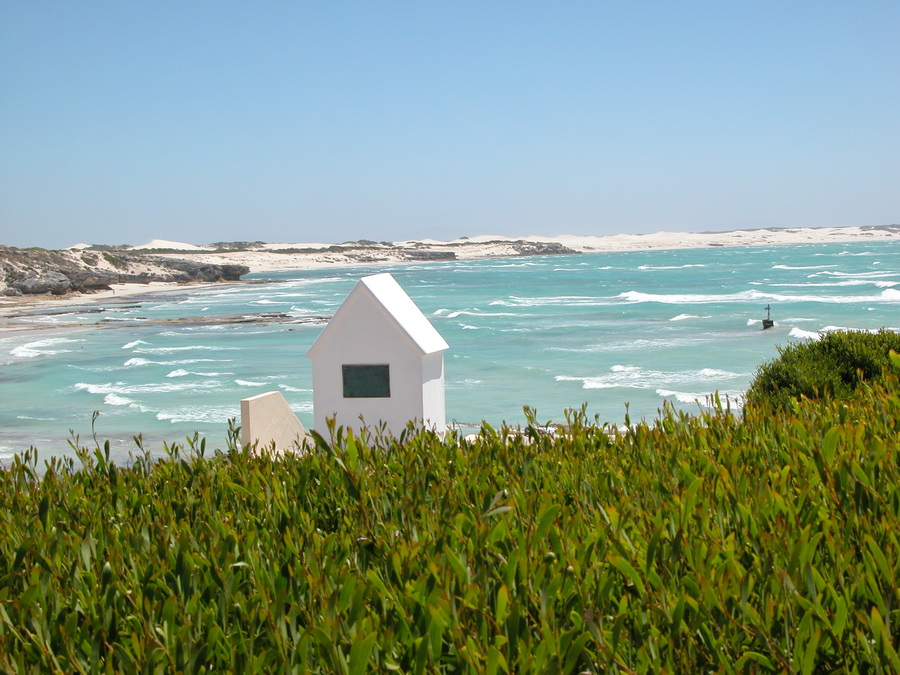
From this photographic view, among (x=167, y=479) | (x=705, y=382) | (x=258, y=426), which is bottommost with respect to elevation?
(x=705, y=382)

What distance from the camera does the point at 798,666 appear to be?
6.91 ft

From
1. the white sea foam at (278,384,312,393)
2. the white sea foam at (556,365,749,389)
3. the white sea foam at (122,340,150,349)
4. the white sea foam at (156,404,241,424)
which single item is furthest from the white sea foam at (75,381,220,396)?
the white sea foam at (556,365,749,389)

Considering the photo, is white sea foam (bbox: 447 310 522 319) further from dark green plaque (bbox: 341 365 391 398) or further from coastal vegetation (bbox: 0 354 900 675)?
coastal vegetation (bbox: 0 354 900 675)

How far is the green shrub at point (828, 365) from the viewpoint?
41.3 ft

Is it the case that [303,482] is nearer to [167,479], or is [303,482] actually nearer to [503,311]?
[167,479]

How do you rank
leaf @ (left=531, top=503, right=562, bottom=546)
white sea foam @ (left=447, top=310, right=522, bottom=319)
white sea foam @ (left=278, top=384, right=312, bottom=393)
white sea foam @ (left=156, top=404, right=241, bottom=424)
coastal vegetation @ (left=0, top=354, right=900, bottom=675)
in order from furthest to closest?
white sea foam @ (left=447, top=310, right=522, bottom=319) → white sea foam @ (left=278, top=384, right=312, bottom=393) → white sea foam @ (left=156, top=404, right=241, bottom=424) → leaf @ (left=531, top=503, right=562, bottom=546) → coastal vegetation @ (left=0, top=354, right=900, bottom=675)

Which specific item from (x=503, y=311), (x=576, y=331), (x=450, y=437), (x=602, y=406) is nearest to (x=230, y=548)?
(x=450, y=437)

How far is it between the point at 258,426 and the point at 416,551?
6.20 m

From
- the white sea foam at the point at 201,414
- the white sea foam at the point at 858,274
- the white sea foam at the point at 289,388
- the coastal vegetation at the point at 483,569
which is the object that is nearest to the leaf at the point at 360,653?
the coastal vegetation at the point at 483,569

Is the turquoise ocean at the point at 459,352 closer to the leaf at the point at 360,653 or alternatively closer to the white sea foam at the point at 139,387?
the white sea foam at the point at 139,387

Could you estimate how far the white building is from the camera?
8383 mm

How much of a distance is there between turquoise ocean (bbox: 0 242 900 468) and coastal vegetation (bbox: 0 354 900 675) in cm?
195

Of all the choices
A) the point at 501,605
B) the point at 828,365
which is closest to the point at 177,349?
the point at 828,365

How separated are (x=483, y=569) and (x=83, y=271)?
303 feet
